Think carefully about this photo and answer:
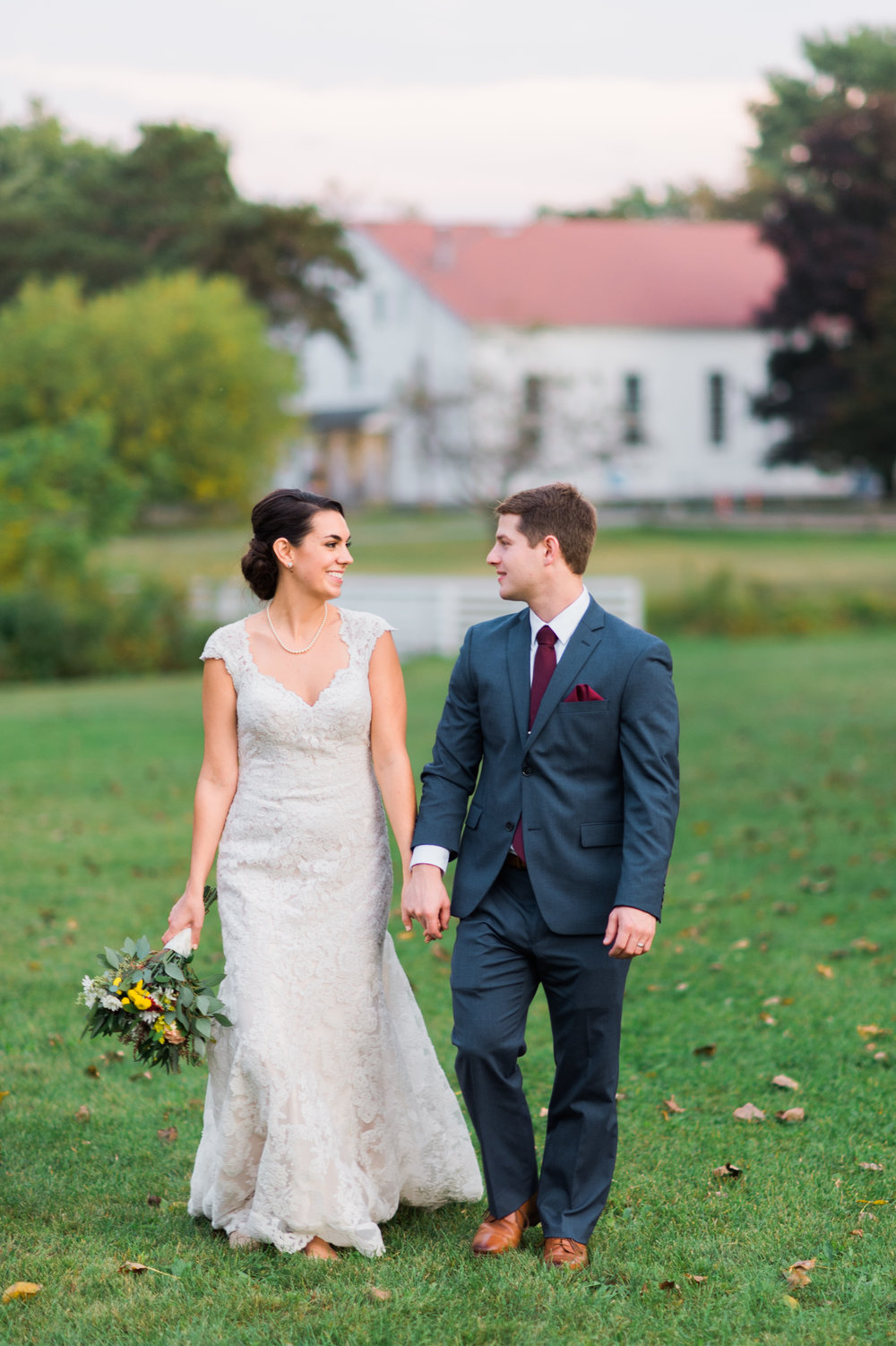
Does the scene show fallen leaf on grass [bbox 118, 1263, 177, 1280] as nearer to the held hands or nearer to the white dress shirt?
the white dress shirt

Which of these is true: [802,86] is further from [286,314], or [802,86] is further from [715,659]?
[715,659]

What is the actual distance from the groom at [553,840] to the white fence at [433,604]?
18.8 meters

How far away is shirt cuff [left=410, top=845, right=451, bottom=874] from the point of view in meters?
4.16

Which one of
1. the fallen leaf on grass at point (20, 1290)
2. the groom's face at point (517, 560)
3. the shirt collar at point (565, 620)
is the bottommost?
the fallen leaf on grass at point (20, 1290)

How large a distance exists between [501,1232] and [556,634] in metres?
1.65

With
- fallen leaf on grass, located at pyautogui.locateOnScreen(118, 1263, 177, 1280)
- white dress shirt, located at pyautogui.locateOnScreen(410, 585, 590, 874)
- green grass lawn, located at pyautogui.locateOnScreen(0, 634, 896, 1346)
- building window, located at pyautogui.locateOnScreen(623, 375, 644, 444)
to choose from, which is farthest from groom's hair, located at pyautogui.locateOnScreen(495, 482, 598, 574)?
building window, located at pyautogui.locateOnScreen(623, 375, 644, 444)

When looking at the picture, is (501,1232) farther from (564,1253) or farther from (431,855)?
(431,855)

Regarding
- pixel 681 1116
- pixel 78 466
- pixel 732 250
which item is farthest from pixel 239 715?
pixel 732 250

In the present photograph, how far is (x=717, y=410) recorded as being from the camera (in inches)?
2066

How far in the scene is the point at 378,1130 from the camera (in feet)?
14.4

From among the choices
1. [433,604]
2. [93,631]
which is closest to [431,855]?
[433,604]

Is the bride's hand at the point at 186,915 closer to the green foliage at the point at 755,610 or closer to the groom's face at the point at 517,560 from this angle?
the groom's face at the point at 517,560

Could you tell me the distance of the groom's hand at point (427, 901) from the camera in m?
4.11

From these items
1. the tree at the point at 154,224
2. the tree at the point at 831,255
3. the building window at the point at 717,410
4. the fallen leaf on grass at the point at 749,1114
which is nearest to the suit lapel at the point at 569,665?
the fallen leaf on grass at the point at 749,1114
